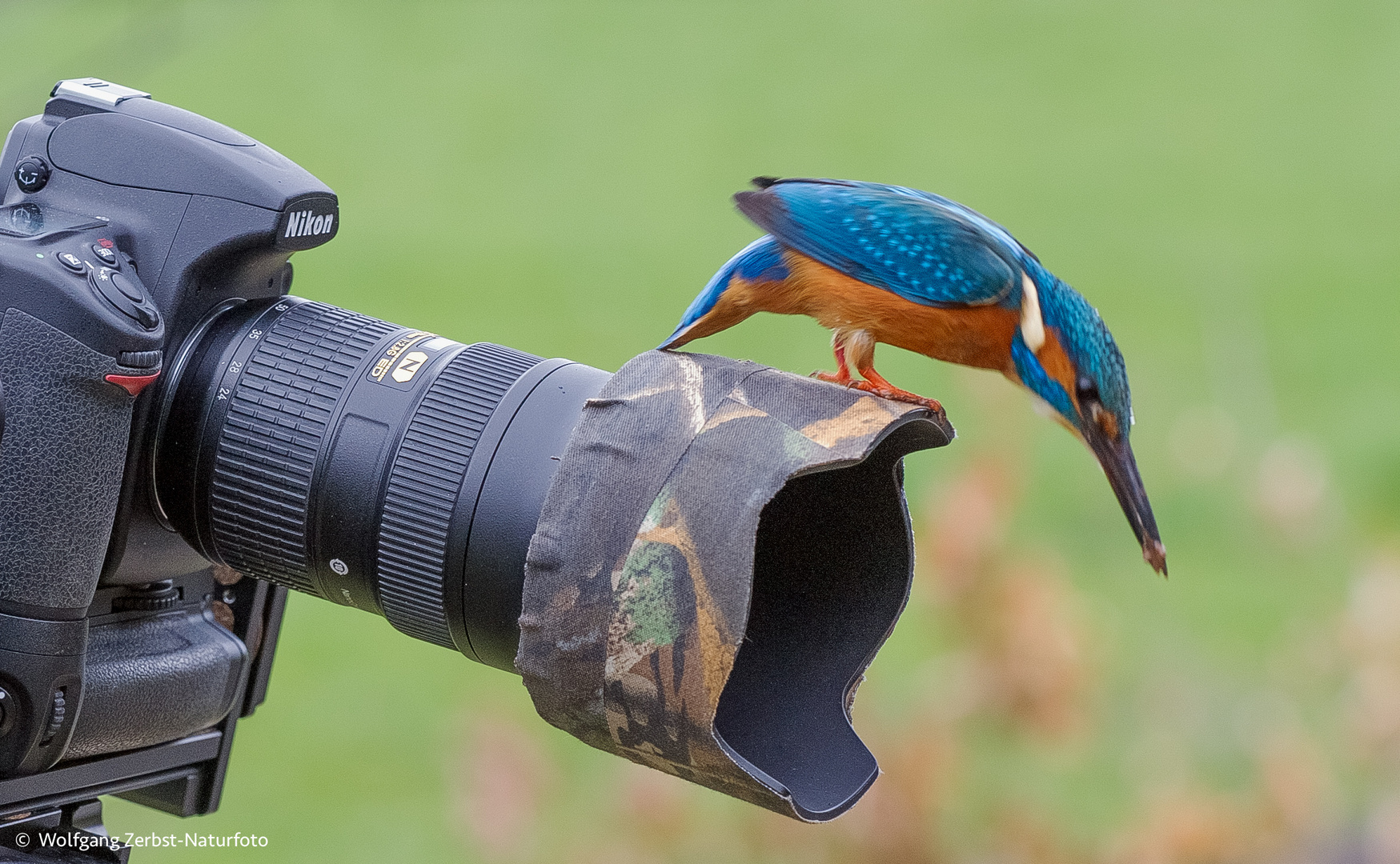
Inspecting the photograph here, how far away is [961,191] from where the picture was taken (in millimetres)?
4418

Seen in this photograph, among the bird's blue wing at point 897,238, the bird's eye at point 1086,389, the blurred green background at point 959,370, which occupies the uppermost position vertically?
the bird's blue wing at point 897,238

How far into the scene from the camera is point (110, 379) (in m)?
1.27

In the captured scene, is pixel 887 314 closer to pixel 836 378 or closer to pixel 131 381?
pixel 836 378

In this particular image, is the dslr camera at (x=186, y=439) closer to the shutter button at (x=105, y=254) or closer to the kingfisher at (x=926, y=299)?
the shutter button at (x=105, y=254)

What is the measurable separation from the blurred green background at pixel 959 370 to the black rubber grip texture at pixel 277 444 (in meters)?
0.56

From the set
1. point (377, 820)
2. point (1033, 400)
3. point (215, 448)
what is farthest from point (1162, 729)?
point (215, 448)

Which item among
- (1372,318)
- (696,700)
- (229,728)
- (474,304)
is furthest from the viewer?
(1372,318)

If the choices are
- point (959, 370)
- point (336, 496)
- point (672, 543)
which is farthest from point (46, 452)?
point (959, 370)

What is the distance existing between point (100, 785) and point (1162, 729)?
172 centimetres

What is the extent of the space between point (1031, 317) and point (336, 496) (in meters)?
0.53

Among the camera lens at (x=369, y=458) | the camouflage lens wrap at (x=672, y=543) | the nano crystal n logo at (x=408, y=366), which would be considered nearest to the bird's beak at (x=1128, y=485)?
the camouflage lens wrap at (x=672, y=543)

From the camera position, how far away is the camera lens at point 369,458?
1255 millimetres

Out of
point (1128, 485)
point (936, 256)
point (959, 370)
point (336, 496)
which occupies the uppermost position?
point (936, 256)

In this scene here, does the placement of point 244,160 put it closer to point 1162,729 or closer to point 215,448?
point 215,448
